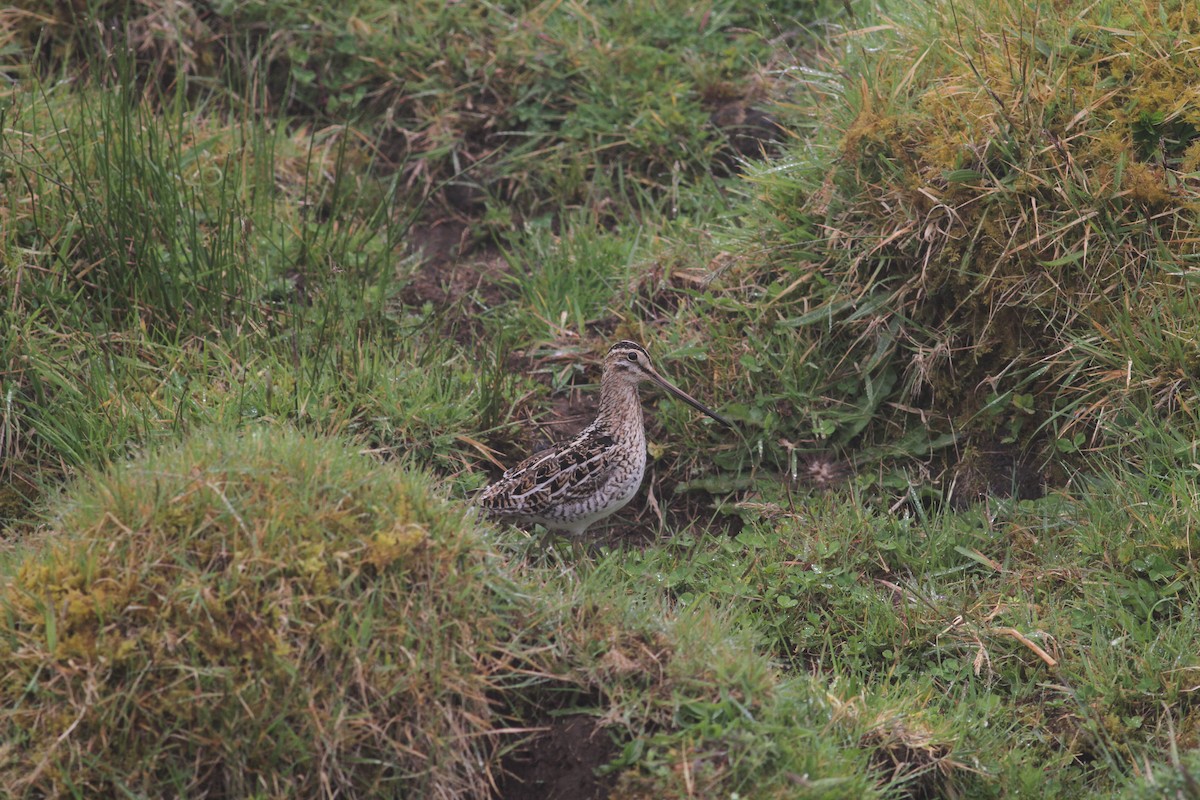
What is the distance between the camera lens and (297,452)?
3.81 meters

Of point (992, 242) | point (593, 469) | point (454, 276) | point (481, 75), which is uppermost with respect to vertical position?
point (992, 242)

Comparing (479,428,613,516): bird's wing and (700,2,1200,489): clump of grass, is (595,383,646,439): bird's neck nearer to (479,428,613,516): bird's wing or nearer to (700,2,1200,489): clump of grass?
(479,428,613,516): bird's wing

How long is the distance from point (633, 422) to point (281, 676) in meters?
2.07

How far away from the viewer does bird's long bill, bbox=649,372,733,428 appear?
5.22 meters

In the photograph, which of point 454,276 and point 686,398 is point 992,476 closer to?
point 686,398

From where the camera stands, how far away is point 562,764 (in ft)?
11.8

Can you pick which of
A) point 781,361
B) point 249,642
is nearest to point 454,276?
point 781,361

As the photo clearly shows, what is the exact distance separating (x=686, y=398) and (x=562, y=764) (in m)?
1.98

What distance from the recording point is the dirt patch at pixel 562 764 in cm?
354

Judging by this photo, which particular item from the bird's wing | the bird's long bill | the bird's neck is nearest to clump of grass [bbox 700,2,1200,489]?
the bird's long bill

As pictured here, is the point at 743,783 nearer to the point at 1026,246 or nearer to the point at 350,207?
the point at 1026,246

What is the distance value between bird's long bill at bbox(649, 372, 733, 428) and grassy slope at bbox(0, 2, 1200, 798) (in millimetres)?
113

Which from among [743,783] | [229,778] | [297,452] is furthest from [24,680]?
[743,783]

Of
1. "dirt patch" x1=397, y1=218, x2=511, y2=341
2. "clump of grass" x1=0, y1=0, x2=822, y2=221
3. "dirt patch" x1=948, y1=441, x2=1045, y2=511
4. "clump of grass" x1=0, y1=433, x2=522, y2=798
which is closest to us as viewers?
"clump of grass" x1=0, y1=433, x2=522, y2=798
